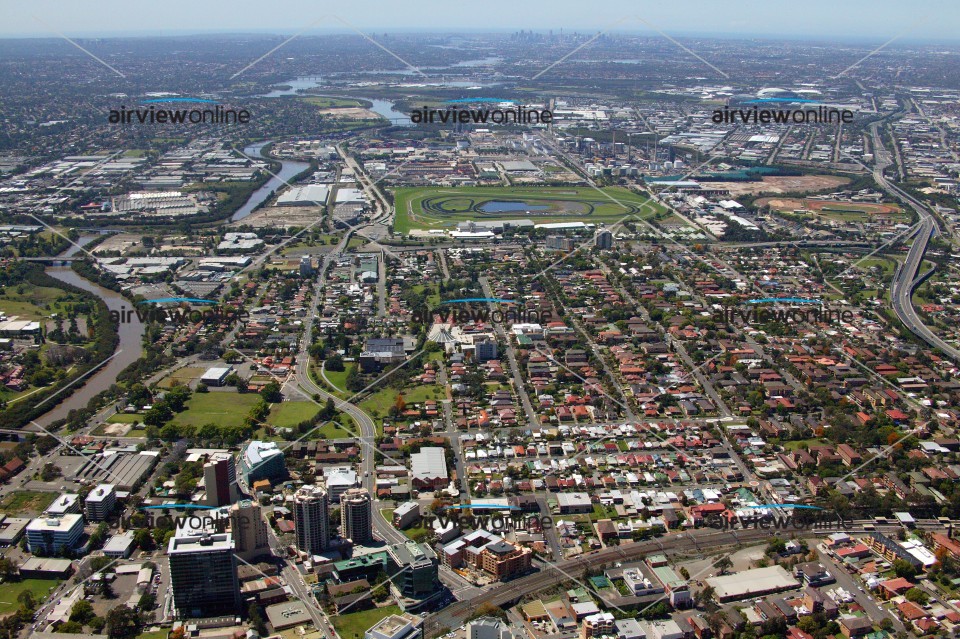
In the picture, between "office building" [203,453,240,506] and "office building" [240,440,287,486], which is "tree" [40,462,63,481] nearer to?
"office building" [203,453,240,506]

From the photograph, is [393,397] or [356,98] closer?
[393,397]

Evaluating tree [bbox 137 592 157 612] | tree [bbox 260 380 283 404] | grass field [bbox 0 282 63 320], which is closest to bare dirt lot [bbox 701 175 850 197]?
tree [bbox 260 380 283 404]

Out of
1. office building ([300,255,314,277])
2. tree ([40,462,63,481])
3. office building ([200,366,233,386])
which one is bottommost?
tree ([40,462,63,481])

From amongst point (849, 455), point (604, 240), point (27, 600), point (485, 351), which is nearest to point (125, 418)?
point (27, 600)

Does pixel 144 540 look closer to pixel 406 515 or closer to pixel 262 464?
pixel 262 464

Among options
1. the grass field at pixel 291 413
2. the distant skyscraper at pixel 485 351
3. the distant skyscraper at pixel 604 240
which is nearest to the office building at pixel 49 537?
the grass field at pixel 291 413

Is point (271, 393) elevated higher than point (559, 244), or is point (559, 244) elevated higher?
point (559, 244)
